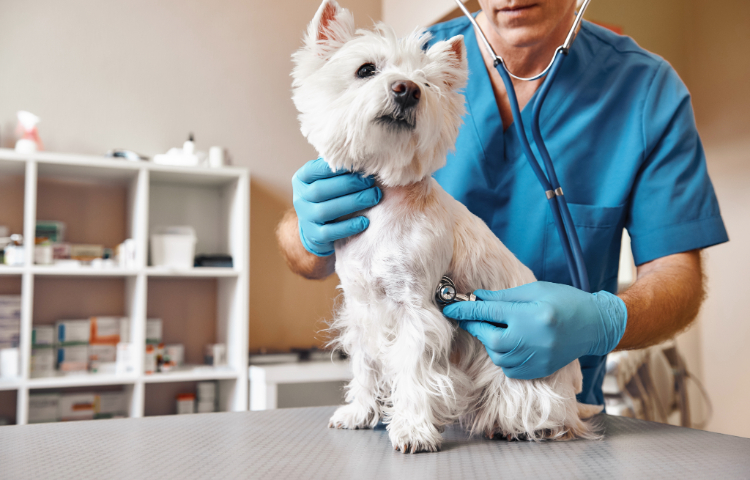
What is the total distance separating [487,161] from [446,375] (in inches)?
22.5

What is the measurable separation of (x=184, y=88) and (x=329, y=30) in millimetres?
2364

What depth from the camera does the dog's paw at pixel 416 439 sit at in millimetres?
737

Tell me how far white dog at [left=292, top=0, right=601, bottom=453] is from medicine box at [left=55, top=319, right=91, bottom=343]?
213 centimetres

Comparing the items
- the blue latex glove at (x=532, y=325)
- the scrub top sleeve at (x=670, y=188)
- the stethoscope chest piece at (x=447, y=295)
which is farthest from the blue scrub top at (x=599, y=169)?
the stethoscope chest piece at (x=447, y=295)

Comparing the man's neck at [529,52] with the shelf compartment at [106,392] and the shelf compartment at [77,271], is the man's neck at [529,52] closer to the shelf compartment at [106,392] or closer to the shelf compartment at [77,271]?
the shelf compartment at [77,271]

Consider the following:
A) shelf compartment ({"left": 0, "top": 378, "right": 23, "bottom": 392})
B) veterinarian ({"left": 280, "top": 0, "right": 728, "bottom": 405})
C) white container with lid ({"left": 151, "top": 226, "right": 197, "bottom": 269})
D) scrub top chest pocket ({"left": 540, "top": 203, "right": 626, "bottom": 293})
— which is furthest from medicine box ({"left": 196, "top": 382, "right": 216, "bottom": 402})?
scrub top chest pocket ({"left": 540, "top": 203, "right": 626, "bottom": 293})

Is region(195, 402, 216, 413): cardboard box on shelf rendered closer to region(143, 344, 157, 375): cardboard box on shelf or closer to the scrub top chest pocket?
region(143, 344, 157, 375): cardboard box on shelf

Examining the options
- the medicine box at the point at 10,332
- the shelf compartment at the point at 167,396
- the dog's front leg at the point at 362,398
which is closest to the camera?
the dog's front leg at the point at 362,398

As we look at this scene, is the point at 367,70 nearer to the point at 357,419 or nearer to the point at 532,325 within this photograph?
the point at 532,325

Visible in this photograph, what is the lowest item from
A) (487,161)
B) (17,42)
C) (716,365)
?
(716,365)

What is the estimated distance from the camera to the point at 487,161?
1.19 metres

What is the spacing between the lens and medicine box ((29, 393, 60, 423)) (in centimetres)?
240

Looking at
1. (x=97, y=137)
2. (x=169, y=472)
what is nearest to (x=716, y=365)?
(x=169, y=472)

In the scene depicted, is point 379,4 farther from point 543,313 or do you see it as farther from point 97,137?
point 543,313
